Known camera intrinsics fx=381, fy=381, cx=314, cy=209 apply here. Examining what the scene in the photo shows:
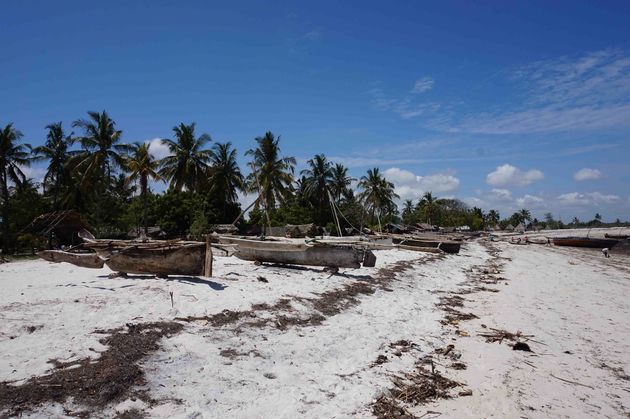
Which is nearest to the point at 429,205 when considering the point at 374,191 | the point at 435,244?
the point at 374,191

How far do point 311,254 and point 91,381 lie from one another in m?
8.36

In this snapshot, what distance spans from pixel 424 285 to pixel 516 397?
7845mm

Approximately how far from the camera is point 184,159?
3659 cm

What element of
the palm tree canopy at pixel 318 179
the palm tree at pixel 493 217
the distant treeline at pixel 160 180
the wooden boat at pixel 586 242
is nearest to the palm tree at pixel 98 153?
the distant treeline at pixel 160 180

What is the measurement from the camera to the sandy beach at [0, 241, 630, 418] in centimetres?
418

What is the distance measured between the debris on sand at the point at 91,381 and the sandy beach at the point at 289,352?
2 centimetres

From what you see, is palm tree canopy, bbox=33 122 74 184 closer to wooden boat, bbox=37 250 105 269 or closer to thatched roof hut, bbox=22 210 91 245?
thatched roof hut, bbox=22 210 91 245

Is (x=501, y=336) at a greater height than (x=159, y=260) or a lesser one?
lesser

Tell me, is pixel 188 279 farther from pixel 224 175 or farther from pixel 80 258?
pixel 224 175

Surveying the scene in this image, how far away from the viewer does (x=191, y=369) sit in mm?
4707

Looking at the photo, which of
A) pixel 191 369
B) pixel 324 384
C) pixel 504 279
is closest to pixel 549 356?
pixel 324 384

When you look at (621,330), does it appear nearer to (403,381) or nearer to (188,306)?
(403,381)

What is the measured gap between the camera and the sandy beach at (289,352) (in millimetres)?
4176

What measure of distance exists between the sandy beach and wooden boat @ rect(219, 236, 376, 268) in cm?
187
